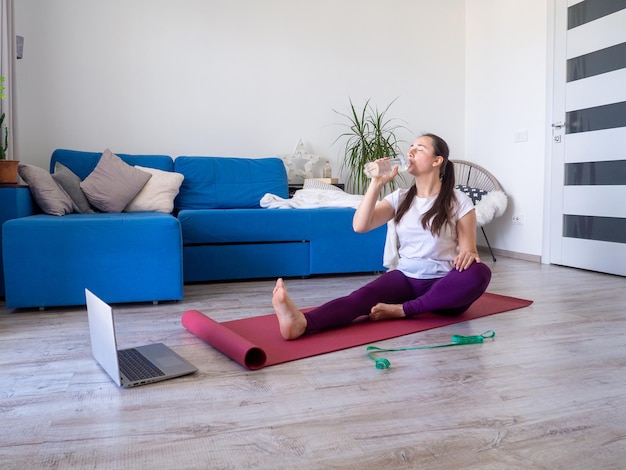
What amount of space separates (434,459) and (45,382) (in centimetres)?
123

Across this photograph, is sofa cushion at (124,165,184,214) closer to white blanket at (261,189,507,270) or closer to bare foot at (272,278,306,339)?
white blanket at (261,189,507,270)

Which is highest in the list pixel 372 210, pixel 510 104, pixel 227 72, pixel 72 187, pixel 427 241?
pixel 227 72

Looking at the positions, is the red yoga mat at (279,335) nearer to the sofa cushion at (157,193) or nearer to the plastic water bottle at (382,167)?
the plastic water bottle at (382,167)

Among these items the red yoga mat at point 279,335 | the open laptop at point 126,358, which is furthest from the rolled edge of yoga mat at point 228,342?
the open laptop at point 126,358

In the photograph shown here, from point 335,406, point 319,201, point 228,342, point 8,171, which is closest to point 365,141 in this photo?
point 319,201

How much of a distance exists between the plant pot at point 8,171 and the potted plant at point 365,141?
2849 millimetres

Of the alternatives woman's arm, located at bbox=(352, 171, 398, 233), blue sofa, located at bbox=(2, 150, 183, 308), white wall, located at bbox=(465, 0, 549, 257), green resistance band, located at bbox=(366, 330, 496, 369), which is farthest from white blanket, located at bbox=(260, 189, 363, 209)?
green resistance band, located at bbox=(366, 330, 496, 369)

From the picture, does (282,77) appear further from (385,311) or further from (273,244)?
(385,311)

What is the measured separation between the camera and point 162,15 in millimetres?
4383

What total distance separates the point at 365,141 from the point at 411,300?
2720mm

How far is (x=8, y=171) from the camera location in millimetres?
2896

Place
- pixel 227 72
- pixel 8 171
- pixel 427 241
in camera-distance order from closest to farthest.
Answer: pixel 427 241 → pixel 8 171 → pixel 227 72

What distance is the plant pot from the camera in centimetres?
289

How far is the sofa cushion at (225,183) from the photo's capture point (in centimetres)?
413
